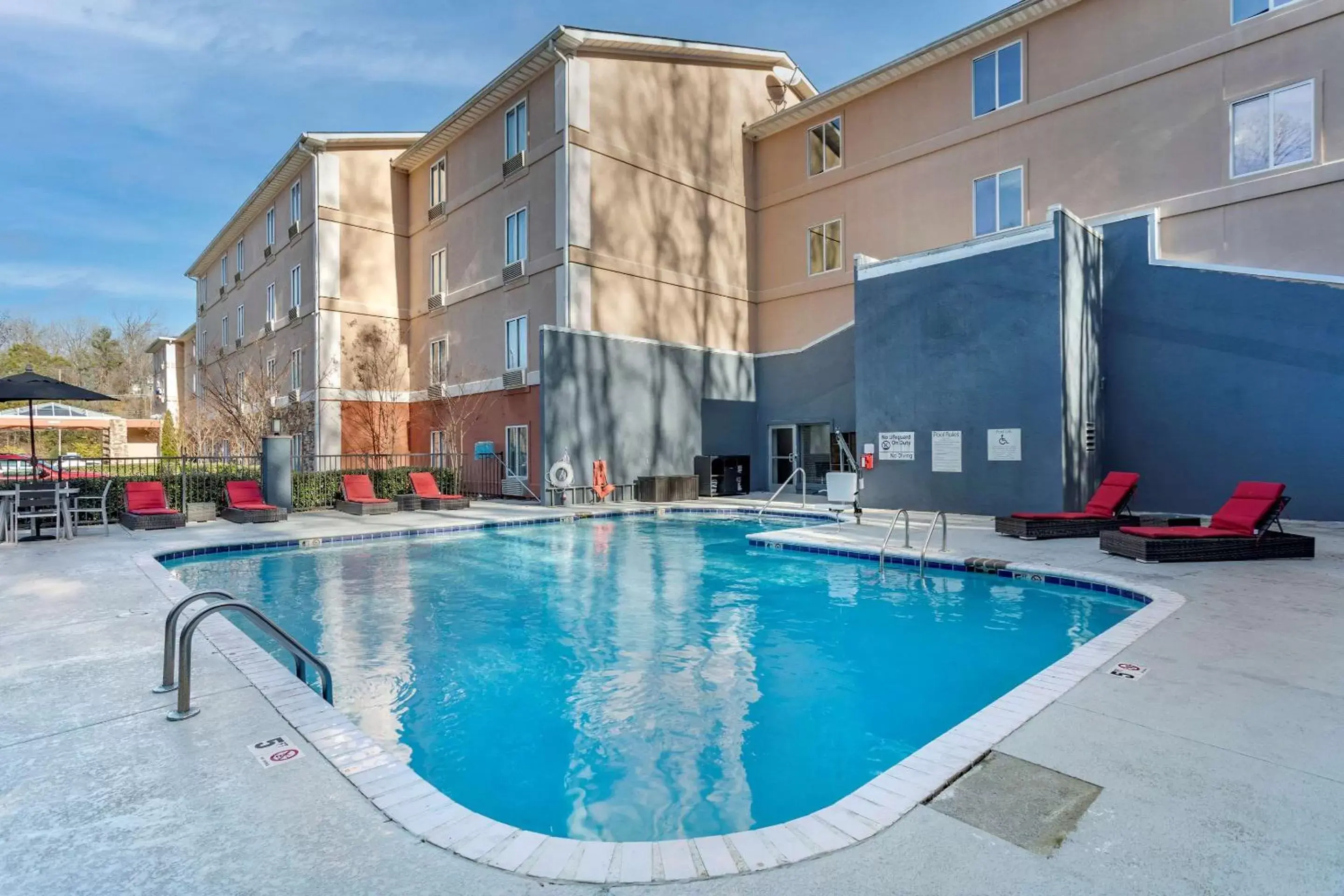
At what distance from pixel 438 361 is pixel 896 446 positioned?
13.8 meters

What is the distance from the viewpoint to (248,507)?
12.5 metres

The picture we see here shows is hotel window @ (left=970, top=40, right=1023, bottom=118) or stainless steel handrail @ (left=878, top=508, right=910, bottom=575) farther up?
hotel window @ (left=970, top=40, right=1023, bottom=118)

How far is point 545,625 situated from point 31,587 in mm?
5021

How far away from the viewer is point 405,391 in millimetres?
21766

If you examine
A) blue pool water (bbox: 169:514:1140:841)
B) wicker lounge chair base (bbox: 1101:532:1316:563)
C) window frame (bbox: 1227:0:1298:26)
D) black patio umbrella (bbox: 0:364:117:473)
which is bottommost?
blue pool water (bbox: 169:514:1140:841)

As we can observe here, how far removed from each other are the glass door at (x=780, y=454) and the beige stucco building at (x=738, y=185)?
2533 millimetres

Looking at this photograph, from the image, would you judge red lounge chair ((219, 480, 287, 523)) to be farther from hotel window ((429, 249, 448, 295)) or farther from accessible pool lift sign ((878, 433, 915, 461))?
accessible pool lift sign ((878, 433, 915, 461))

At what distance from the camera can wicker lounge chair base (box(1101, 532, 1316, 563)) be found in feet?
24.6

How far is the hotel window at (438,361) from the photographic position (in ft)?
66.3

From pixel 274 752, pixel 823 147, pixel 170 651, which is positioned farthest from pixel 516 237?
pixel 274 752

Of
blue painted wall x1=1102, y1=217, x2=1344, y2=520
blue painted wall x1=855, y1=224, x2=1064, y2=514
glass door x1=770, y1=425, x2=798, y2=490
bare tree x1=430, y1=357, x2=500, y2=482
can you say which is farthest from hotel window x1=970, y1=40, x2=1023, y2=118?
bare tree x1=430, y1=357, x2=500, y2=482

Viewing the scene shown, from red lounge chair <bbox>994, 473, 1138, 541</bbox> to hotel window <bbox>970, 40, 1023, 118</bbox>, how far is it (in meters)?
9.15

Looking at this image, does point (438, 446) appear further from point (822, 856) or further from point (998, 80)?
point (822, 856)

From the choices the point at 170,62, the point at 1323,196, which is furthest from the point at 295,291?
the point at 1323,196
